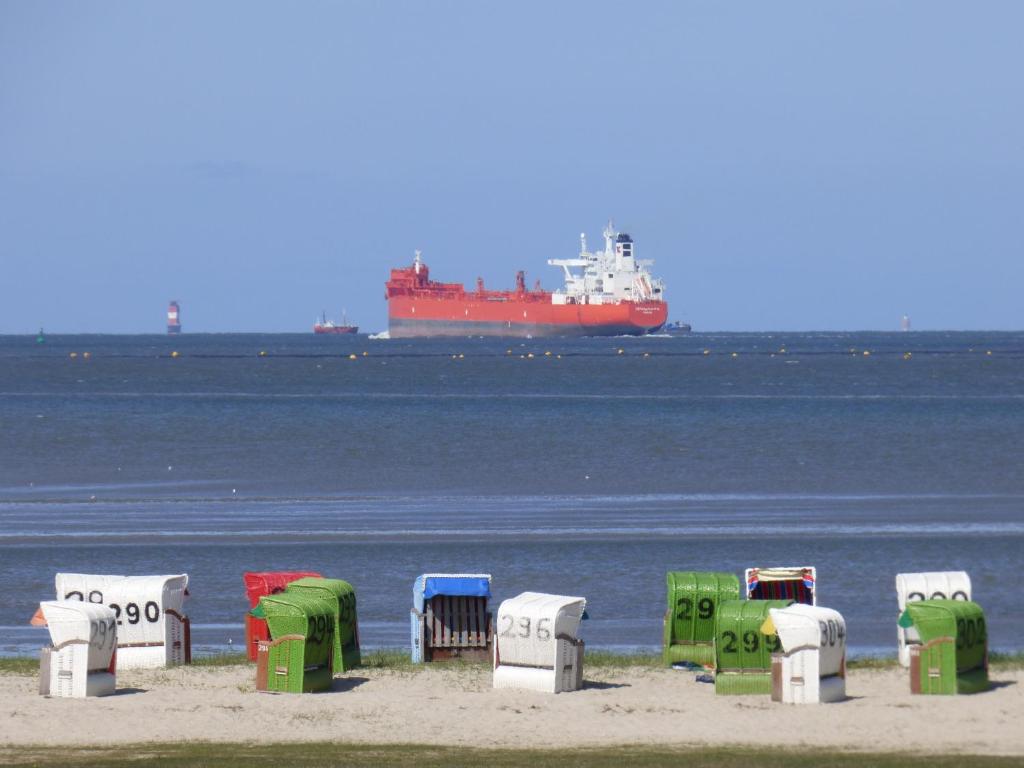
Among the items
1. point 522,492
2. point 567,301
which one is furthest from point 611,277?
point 522,492

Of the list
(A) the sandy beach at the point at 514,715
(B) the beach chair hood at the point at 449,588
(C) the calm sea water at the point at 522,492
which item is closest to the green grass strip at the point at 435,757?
(A) the sandy beach at the point at 514,715

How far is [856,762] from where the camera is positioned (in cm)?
1088

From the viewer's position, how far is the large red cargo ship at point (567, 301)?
588 ft

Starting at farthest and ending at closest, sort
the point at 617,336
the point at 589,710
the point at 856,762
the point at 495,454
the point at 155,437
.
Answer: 1. the point at 617,336
2. the point at 155,437
3. the point at 495,454
4. the point at 589,710
5. the point at 856,762

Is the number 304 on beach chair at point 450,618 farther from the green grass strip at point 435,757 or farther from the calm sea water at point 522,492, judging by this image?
the green grass strip at point 435,757

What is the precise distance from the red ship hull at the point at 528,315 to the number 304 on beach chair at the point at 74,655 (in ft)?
537

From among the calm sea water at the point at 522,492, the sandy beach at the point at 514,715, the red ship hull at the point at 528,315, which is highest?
the red ship hull at the point at 528,315

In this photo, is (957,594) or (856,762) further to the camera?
(957,594)

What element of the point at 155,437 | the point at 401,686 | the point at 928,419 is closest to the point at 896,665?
the point at 401,686

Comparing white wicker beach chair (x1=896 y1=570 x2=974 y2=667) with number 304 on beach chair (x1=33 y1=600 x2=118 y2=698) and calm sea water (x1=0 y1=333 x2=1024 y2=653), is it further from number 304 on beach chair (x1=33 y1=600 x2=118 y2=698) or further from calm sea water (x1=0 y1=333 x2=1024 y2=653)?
number 304 on beach chair (x1=33 y1=600 x2=118 y2=698)

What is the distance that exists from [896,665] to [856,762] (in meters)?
4.15

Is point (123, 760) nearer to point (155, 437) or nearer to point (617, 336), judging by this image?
point (155, 437)

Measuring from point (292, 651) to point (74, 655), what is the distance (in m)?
1.75

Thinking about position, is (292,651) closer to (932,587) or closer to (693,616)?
(693,616)
